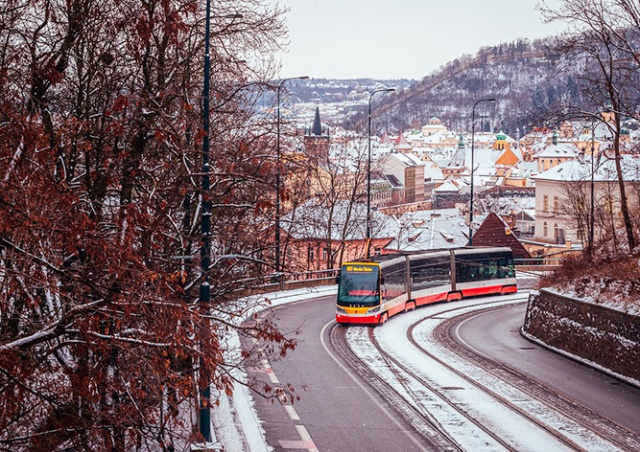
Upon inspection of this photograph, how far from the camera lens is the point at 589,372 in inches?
997

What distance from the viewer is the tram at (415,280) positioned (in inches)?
1316

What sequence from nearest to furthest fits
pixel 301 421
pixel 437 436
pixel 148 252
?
1. pixel 148 252
2. pixel 437 436
3. pixel 301 421

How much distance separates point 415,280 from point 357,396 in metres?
18.1

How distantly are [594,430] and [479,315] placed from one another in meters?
20.4

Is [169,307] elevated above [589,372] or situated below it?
above

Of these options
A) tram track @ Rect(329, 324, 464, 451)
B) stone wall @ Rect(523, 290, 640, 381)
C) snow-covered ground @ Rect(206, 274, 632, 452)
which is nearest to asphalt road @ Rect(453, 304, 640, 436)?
stone wall @ Rect(523, 290, 640, 381)

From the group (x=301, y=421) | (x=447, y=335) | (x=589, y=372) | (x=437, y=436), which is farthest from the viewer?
(x=447, y=335)

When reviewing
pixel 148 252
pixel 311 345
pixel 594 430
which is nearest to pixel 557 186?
pixel 311 345

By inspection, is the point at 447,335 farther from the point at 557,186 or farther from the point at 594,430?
the point at 557,186

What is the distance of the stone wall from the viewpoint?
2403 centimetres

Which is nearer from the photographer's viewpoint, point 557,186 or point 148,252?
point 148,252

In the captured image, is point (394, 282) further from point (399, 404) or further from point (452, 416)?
point (452, 416)

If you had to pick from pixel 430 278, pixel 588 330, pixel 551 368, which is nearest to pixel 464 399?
pixel 551 368

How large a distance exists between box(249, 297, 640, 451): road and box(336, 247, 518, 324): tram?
168cm
